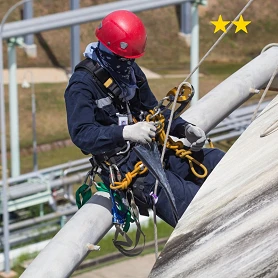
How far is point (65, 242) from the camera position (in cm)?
395

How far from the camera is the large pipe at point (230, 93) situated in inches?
200

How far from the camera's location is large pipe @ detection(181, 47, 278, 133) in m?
5.07

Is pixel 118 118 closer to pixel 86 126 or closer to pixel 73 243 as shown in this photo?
pixel 86 126

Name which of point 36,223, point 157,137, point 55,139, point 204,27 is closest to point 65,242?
point 157,137

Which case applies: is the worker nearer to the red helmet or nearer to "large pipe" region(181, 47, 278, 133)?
the red helmet

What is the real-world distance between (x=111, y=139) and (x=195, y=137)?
2.01 feet

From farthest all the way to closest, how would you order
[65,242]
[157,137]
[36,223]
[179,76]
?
1. [179,76]
2. [36,223]
3. [157,137]
4. [65,242]

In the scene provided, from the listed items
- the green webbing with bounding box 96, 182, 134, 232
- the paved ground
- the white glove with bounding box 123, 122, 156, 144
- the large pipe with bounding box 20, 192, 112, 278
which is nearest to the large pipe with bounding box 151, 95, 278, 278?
the white glove with bounding box 123, 122, 156, 144

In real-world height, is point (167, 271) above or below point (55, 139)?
below

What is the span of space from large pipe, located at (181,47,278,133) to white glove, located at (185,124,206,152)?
1.03ft

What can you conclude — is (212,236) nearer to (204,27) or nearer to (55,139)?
(55,139)

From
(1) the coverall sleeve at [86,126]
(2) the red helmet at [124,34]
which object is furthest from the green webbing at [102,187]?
(2) the red helmet at [124,34]

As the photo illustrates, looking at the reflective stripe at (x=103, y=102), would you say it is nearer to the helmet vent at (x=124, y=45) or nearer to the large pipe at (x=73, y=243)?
the helmet vent at (x=124, y=45)

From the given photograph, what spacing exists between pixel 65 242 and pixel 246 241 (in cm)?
132
